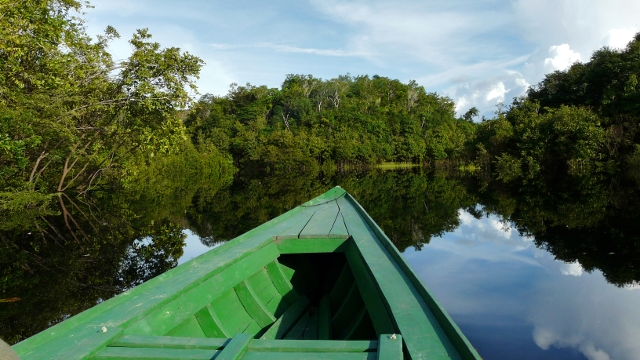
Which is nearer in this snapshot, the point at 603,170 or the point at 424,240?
the point at 424,240

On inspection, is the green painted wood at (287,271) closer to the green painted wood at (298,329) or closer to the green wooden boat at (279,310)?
the green wooden boat at (279,310)

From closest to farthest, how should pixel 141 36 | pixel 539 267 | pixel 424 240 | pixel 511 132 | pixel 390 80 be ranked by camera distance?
pixel 539 267
pixel 424 240
pixel 141 36
pixel 511 132
pixel 390 80

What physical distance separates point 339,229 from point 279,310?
100 cm

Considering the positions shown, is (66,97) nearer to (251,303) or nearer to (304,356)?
(251,303)

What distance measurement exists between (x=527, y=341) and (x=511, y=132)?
94.7 feet

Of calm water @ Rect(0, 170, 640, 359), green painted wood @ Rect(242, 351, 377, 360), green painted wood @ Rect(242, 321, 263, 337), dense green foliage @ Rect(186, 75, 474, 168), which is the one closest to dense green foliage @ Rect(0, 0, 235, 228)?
calm water @ Rect(0, 170, 640, 359)

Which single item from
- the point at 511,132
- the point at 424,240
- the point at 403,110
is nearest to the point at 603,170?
the point at 511,132

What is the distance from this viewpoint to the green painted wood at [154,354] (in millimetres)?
1657

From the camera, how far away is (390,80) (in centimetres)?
6869

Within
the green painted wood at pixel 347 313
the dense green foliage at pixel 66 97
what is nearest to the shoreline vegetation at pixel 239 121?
the dense green foliage at pixel 66 97

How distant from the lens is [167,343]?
5.77 feet

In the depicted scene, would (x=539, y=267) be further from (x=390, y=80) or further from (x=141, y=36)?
(x=390, y=80)

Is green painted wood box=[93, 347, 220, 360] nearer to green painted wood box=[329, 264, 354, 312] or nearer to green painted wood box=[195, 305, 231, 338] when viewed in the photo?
green painted wood box=[195, 305, 231, 338]

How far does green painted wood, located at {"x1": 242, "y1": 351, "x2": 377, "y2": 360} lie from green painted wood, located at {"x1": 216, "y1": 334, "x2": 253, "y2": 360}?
4 centimetres
